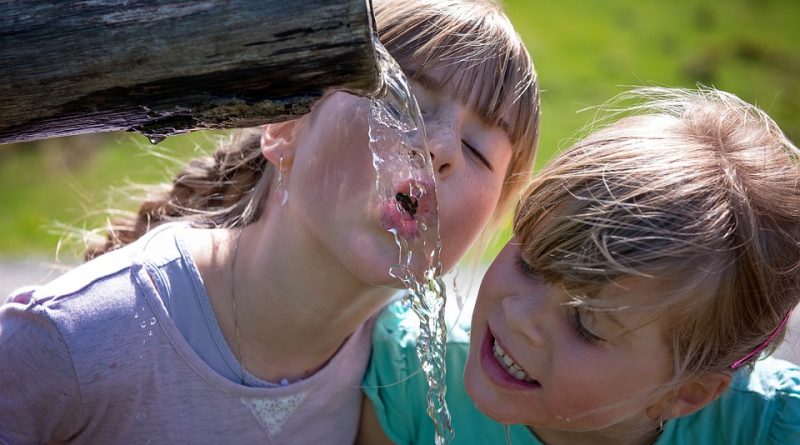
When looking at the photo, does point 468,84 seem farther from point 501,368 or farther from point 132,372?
point 132,372

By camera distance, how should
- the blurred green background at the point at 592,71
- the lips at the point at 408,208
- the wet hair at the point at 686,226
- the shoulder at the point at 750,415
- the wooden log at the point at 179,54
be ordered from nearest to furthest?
the wooden log at the point at 179,54 → the wet hair at the point at 686,226 → the lips at the point at 408,208 → the shoulder at the point at 750,415 → the blurred green background at the point at 592,71

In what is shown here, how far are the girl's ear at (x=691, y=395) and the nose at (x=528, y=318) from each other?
0.39 m

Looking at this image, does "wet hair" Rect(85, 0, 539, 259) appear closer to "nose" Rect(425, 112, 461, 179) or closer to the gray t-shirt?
"nose" Rect(425, 112, 461, 179)

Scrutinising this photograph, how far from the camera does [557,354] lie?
217 cm

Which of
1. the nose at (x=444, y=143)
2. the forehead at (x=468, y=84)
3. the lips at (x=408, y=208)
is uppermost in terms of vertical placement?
the forehead at (x=468, y=84)

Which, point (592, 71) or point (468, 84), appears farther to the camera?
point (592, 71)

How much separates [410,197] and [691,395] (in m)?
0.87

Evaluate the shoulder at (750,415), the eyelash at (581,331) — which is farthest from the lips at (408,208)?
the shoulder at (750,415)

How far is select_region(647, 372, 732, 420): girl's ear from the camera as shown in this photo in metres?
2.29

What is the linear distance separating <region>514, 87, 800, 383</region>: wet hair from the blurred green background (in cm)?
394

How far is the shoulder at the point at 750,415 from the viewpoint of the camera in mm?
2594

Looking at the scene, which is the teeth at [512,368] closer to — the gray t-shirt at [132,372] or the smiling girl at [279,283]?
the smiling girl at [279,283]

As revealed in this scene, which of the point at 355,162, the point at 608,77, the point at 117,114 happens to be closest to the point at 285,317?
the point at 355,162

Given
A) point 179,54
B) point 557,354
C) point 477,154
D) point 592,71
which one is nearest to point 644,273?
point 557,354
